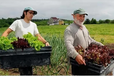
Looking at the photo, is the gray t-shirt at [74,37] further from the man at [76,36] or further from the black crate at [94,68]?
the black crate at [94,68]

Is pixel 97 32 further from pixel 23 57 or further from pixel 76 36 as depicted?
pixel 23 57

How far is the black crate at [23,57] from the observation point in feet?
11.4

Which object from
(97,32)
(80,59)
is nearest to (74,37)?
(80,59)

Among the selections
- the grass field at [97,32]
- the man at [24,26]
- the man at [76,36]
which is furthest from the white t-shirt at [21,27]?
the grass field at [97,32]

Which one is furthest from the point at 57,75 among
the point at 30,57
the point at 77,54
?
the point at 77,54

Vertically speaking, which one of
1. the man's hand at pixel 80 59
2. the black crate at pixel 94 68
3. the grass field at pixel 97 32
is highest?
the man's hand at pixel 80 59

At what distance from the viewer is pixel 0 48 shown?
3.58 m

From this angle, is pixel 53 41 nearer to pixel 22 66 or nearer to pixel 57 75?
pixel 57 75

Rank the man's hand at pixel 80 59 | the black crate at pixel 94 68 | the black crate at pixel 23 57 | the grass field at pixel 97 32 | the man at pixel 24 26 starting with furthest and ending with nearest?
the grass field at pixel 97 32, the man at pixel 24 26, the black crate at pixel 23 57, the man's hand at pixel 80 59, the black crate at pixel 94 68

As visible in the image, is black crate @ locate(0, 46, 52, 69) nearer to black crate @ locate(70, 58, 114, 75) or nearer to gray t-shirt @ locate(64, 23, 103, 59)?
gray t-shirt @ locate(64, 23, 103, 59)

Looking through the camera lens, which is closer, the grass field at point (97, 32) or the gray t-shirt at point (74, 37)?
the gray t-shirt at point (74, 37)

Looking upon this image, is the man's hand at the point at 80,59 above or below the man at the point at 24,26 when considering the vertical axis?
below

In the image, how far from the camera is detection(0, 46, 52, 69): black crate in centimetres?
347

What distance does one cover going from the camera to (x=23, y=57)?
352cm
